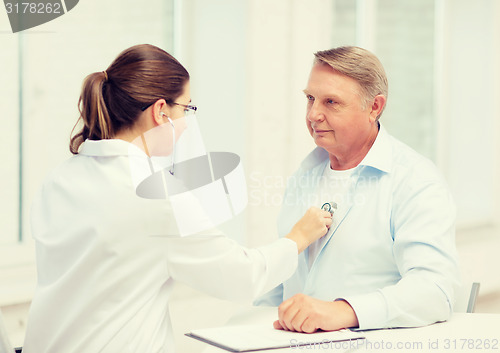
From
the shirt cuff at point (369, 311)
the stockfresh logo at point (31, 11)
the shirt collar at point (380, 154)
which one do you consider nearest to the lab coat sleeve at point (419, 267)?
the shirt cuff at point (369, 311)

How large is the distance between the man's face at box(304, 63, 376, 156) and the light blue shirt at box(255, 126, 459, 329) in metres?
0.08

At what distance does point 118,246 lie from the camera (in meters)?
1.32

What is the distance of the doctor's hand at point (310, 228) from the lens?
168 centimetres

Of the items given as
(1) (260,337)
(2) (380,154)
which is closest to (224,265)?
(1) (260,337)

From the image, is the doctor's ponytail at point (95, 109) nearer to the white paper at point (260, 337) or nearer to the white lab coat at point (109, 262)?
the white lab coat at point (109, 262)

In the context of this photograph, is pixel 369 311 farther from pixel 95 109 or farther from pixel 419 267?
pixel 95 109

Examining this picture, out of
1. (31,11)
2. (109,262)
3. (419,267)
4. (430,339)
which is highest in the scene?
(31,11)

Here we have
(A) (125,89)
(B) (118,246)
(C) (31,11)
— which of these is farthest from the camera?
(C) (31,11)

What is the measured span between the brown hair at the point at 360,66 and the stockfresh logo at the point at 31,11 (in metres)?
1.00

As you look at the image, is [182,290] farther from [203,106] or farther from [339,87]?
[339,87]

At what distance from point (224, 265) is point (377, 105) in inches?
30.4

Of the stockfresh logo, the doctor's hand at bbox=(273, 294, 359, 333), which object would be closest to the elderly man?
the doctor's hand at bbox=(273, 294, 359, 333)

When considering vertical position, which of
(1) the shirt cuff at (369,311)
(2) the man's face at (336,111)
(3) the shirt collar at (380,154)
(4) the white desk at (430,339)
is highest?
(2) the man's face at (336,111)

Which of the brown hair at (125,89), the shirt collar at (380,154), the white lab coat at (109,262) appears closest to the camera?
the white lab coat at (109,262)
